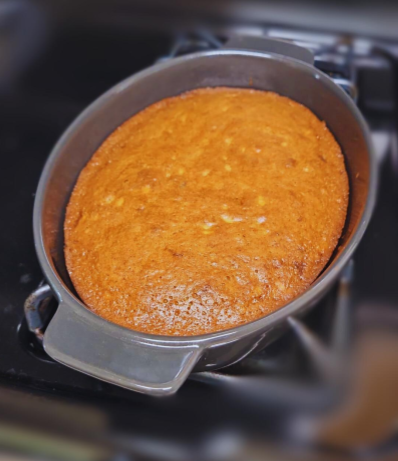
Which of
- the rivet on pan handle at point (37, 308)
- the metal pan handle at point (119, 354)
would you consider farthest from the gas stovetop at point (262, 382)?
the metal pan handle at point (119, 354)

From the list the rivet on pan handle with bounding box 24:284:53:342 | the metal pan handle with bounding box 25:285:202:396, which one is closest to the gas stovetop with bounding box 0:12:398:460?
the rivet on pan handle with bounding box 24:284:53:342

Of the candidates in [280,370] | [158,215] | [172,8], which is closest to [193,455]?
[280,370]

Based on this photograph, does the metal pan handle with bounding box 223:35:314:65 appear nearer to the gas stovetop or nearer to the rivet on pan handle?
the gas stovetop

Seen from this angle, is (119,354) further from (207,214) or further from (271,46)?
(271,46)

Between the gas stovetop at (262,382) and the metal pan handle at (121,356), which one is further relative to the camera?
the gas stovetop at (262,382)

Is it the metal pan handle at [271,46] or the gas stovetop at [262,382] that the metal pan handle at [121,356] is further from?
the metal pan handle at [271,46]

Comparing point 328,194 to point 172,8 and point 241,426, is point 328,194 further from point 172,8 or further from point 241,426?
point 172,8
